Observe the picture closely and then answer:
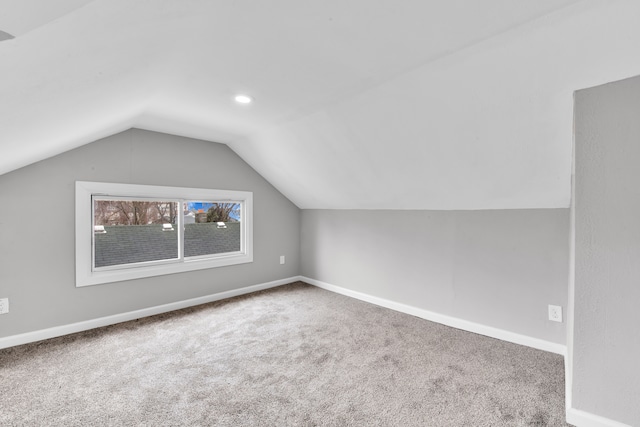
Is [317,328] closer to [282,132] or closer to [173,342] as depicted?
[173,342]

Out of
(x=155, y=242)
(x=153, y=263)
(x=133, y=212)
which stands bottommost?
(x=153, y=263)

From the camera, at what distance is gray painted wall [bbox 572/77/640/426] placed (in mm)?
1432

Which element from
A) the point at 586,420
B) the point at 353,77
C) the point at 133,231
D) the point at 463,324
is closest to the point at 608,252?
the point at 586,420

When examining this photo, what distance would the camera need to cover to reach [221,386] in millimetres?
1916

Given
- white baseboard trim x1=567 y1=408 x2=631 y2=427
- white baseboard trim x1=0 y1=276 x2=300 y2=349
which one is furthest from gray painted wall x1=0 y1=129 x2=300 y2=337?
white baseboard trim x1=567 y1=408 x2=631 y2=427

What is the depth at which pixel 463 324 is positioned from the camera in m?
2.79

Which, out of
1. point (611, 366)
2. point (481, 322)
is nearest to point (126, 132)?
point (481, 322)

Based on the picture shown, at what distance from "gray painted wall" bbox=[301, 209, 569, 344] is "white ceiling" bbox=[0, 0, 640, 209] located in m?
0.23

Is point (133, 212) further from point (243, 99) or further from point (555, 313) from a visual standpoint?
point (555, 313)

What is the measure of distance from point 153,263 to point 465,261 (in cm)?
323

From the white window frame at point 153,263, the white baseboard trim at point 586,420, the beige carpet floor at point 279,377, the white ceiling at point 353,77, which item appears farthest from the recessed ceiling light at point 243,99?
the white baseboard trim at point 586,420

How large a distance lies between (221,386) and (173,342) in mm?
→ 872

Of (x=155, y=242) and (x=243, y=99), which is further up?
(x=243, y=99)

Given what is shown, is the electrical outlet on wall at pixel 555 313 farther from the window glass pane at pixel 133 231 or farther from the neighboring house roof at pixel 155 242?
the window glass pane at pixel 133 231
